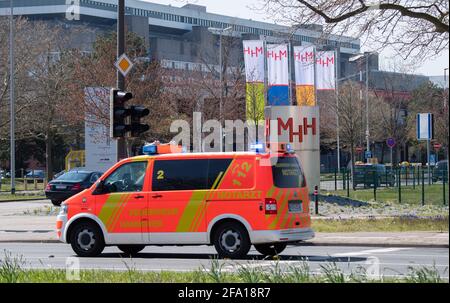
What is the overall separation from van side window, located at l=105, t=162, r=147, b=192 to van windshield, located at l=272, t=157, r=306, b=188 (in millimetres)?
2779

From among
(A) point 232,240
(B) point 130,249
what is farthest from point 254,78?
(A) point 232,240

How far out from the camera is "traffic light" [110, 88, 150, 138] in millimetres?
17922

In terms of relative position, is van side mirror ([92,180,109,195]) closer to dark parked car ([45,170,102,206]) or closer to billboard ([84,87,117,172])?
dark parked car ([45,170,102,206])

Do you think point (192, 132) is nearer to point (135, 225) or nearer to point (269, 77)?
point (269, 77)

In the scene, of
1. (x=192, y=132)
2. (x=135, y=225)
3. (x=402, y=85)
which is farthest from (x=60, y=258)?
(x=402, y=85)

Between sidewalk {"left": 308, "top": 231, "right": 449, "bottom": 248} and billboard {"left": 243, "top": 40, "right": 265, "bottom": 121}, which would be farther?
billboard {"left": 243, "top": 40, "right": 265, "bottom": 121}

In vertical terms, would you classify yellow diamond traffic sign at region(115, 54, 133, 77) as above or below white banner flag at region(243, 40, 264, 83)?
below

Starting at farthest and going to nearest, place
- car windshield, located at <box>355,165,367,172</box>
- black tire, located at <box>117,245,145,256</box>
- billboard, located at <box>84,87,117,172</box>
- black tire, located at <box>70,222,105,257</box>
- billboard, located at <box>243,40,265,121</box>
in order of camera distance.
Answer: car windshield, located at <box>355,165,367,172</box>
billboard, located at <box>243,40,265,121</box>
billboard, located at <box>84,87,117,172</box>
black tire, located at <box>117,245,145,256</box>
black tire, located at <box>70,222,105,257</box>

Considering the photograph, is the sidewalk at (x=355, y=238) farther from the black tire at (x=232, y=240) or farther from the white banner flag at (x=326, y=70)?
the white banner flag at (x=326, y=70)

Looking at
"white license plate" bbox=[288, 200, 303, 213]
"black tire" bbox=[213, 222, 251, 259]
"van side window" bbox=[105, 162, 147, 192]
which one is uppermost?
"van side window" bbox=[105, 162, 147, 192]

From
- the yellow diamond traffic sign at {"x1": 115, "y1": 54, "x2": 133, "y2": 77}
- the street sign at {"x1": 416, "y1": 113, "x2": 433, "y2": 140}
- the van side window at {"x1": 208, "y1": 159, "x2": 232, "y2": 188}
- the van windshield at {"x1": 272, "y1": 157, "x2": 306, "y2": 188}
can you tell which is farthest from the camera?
the street sign at {"x1": 416, "y1": 113, "x2": 433, "y2": 140}

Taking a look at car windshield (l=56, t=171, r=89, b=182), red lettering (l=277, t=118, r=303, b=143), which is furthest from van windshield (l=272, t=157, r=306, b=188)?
car windshield (l=56, t=171, r=89, b=182)

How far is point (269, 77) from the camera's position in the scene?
4394cm
